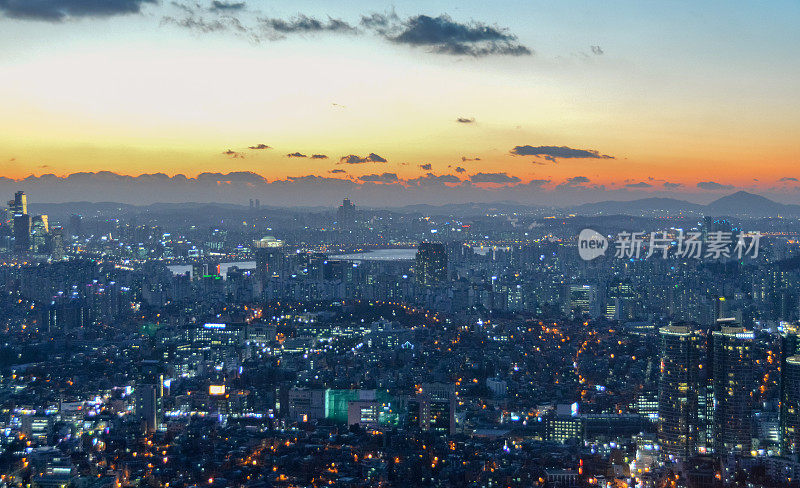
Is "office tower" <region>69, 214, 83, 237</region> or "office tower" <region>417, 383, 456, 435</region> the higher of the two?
"office tower" <region>69, 214, 83, 237</region>

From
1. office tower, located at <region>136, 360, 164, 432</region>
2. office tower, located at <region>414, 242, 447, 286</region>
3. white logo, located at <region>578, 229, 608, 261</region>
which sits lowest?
office tower, located at <region>136, 360, 164, 432</region>

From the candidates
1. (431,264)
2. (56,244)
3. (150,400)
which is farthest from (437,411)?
(56,244)

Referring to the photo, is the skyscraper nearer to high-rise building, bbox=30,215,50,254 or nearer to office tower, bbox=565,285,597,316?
high-rise building, bbox=30,215,50,254

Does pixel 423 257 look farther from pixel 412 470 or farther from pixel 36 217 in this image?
pixel 412 470

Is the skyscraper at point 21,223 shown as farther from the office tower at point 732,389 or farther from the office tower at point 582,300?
the office tower at point 732,389

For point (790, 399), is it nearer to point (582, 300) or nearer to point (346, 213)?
point (582, 300)

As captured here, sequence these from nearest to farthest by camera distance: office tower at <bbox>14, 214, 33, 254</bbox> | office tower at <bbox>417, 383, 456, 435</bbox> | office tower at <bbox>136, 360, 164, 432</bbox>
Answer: office tower at <bbox>417, 383, 456, 435</bbox> < office tower at <bbox>136, 360, 164, 432</bbox> < office tower at <bbox>14, 214, 33, 254</bbox>


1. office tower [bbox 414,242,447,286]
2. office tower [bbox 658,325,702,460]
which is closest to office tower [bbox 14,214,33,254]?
office tower [bbox 414,242,447,286]

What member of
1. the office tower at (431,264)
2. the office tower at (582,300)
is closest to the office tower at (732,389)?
the office tower at (582,300)
